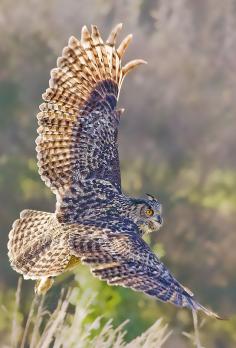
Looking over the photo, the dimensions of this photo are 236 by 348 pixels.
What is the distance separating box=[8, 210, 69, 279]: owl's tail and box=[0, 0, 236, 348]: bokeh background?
7692 mm

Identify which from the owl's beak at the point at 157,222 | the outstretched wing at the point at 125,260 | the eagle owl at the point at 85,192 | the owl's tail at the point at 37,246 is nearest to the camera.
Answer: the outstretched wing at the point at 125,260

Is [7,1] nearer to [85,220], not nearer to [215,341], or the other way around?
[215,341]

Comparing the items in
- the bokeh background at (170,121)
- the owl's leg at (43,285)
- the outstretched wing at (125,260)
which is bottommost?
the owl's leg at (43,285)

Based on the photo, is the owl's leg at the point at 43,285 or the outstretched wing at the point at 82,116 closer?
the owl's leg at the point at 43,285

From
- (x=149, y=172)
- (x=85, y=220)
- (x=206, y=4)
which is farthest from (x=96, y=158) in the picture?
(x=206, y=4)

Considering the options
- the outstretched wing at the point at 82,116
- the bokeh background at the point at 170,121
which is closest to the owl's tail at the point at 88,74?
the outstretched wing at the point at 82,116

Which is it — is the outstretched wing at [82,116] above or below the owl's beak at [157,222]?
above

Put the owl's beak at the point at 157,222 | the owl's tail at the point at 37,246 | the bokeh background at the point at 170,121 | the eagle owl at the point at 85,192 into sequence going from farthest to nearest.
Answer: the bokeh background at the point at 170,121 < the owl's beak at the point at 157,222 < the owl's tail at the point at 37,246 < the eagle owl at the point at 85,192

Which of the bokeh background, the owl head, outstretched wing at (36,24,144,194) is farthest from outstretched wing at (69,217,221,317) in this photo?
the bokeh background

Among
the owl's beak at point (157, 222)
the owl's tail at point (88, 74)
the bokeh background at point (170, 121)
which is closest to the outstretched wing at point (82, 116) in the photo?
the owl's tail at point (88, 74)

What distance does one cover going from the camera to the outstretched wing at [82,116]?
5.03 meters

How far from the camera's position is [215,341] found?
13.6 metres

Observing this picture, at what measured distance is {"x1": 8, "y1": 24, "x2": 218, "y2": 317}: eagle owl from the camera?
14.4 feet

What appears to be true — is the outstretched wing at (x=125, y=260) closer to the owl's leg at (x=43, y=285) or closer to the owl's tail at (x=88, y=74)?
the owl's leg at (x=43, y=285)
